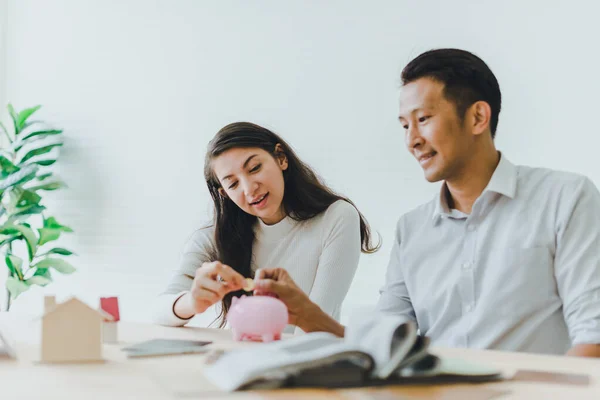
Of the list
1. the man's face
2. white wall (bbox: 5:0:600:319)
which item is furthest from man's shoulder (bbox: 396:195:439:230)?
white wall (bbox: 5:0:600:319)

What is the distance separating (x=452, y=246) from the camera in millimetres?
1691

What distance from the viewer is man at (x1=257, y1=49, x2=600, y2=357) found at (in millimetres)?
1549

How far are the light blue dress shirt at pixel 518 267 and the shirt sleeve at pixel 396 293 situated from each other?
8cm

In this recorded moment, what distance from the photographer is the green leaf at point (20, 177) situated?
3.70m

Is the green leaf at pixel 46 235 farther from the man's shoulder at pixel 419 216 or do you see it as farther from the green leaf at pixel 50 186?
the man's shoulder at pixel 419 216

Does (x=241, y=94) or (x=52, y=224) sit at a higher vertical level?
(x=241, y=94)

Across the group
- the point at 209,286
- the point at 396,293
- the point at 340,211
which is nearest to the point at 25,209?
the point at 340,211

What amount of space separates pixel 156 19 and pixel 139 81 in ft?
1.10

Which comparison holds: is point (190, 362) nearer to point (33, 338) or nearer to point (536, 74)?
point (33, 338)

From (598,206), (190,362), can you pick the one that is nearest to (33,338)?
(190,362)

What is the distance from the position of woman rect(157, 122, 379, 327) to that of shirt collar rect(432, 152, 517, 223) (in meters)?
0.48

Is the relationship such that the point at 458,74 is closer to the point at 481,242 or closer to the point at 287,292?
the point at 481,242

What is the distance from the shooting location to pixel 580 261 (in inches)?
59.7

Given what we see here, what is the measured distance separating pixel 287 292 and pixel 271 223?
758 millimetres
